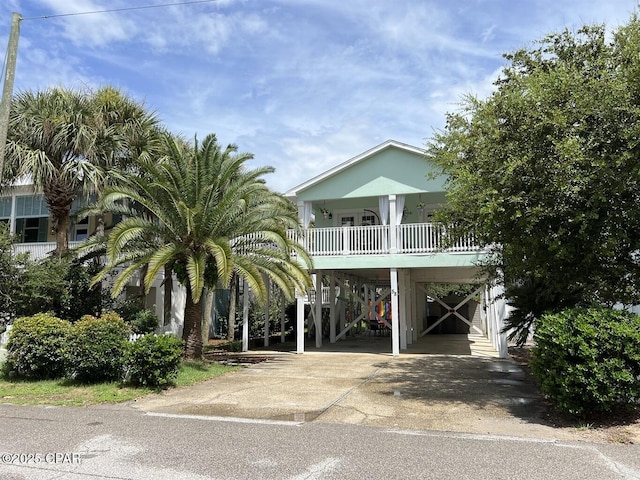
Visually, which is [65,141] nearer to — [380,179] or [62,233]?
[62,233]

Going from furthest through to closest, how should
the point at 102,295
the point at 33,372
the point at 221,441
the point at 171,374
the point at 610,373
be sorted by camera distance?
the point at 102,295, the point at 33,372, the point at 171,374, the point at 610,373, the point at 221,441

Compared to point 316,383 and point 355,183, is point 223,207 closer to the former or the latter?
point 316,383

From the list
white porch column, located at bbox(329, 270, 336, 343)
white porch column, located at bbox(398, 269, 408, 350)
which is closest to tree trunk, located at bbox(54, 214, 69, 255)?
white porch column, located at bbox(329, 270, 336, 343)

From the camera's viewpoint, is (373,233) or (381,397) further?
(373,233)

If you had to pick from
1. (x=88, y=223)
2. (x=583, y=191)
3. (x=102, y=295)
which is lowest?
(x=102, y=295)

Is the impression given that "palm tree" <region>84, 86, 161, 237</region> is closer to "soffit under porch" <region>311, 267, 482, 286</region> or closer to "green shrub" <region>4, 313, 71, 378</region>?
"green shrub" <region>4, 313, 71, 378</region>

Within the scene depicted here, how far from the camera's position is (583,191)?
320 inches

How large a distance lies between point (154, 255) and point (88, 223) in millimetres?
10932

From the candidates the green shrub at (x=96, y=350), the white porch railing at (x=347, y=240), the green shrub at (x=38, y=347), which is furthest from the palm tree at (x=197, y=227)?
the white porch railing at (x=347, y=240)

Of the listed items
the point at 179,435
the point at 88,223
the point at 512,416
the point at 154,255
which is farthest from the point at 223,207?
the point at 88,223

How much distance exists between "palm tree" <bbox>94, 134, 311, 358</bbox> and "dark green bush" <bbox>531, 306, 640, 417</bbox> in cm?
668

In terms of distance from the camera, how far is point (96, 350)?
10.1 meters

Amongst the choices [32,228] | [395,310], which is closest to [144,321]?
[395,310]

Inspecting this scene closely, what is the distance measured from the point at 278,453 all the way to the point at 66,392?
19.4 ft
